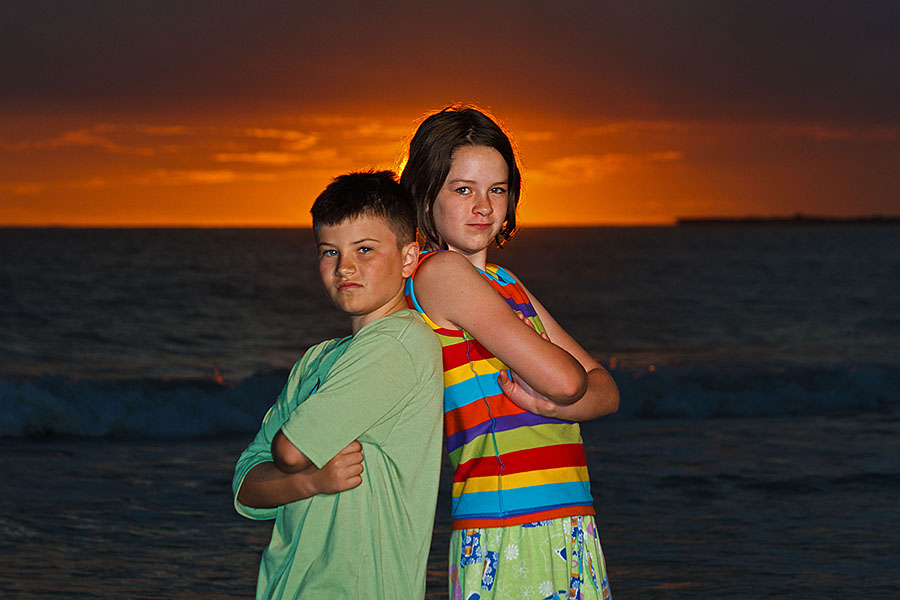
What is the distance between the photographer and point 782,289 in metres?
33.2

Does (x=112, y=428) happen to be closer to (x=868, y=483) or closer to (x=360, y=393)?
(x=868, y=483)

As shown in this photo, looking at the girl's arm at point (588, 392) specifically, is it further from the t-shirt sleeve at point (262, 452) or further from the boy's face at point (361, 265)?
the t-shirt sleeve at point (262, 452)

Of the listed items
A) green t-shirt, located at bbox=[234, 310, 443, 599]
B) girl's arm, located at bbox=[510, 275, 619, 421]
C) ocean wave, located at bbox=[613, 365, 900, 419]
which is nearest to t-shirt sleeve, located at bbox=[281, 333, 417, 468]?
green t-shirt, located at bbox=[234, 310, 443, 599]

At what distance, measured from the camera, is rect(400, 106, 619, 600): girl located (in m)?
2.25

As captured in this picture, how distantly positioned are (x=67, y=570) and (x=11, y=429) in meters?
5.59

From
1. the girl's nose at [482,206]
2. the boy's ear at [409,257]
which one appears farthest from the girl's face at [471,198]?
the boy's ear at [409,257]

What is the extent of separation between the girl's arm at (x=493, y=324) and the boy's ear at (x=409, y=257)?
0.06 metres

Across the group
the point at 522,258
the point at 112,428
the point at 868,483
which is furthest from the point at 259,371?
the point at 522,258

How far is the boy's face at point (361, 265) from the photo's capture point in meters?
2.14

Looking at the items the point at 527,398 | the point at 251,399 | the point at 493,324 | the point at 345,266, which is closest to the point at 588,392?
the point at 527,398

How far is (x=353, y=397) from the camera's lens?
79.0 inches

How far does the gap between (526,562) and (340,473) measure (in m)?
0.55

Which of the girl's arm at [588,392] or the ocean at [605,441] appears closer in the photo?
the girl's arm at [588,392]

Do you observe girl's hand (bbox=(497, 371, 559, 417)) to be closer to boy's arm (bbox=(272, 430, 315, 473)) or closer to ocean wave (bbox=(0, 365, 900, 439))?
boy's arm (bbox=(272, 430, 315, 473))
